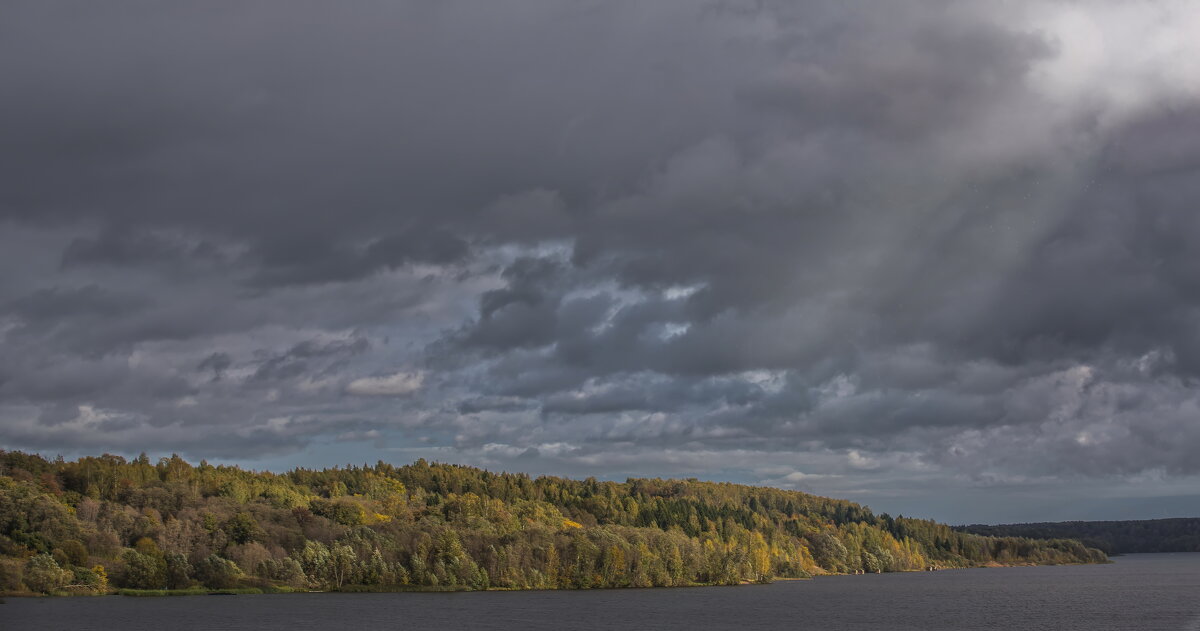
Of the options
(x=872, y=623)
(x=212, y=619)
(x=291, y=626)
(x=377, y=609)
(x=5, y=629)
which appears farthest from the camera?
(x=377, y=609)

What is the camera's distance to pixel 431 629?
14812cm

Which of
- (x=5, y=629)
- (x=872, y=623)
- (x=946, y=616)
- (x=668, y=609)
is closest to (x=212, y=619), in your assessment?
(x=5, y=629)

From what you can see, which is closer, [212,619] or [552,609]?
[212,619]

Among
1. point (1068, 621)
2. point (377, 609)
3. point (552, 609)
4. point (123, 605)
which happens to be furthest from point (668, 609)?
point (123, 605)

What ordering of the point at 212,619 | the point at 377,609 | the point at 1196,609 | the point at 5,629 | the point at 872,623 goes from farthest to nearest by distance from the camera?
the point at 1196,609 → the point at 377,609 → the point at 872,623 → the point at 212,619 → the point at 5,629

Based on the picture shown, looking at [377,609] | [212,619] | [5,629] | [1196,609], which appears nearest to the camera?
[5,629]

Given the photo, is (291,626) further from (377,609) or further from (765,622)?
(765,622)

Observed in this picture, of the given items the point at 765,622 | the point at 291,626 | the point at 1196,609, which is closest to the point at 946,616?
the point at 765,622

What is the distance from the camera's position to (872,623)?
559 ft

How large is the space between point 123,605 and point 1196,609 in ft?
641

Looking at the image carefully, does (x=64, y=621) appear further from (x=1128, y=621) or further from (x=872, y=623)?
(x=1128, y=621)

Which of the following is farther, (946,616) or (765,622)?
(946,616)

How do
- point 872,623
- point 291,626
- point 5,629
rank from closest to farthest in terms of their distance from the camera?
point 5,629 < point 291,626 < point 872,623

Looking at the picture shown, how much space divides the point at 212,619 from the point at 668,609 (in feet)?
260
